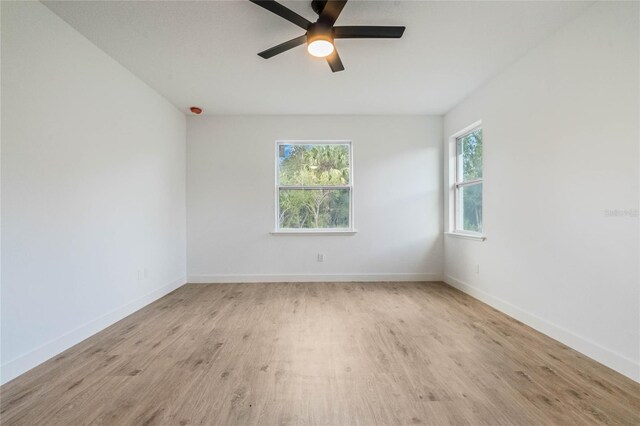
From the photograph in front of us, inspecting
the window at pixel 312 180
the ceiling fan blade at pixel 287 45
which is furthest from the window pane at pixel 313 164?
the ceiling fan blade at pixel 287 45

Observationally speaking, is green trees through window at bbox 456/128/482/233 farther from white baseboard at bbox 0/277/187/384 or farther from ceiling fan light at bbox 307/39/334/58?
white baseboard at bbox 0/277/187/384

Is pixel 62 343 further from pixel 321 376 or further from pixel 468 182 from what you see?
pixel 468 182

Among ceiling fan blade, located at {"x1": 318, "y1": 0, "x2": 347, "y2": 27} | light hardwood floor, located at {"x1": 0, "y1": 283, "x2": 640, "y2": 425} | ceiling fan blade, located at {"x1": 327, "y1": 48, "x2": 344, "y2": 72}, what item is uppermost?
ceiling fan blade, located at {"x1": 318, "y1": 0, "x2": 347, "y2": 27}

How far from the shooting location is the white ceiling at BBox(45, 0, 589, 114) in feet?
6.74

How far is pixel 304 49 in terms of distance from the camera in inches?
99.9

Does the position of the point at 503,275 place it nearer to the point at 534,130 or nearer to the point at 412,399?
the point at 534,130

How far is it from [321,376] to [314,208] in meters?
2.80

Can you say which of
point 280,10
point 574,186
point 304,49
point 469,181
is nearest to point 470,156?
point 469,181

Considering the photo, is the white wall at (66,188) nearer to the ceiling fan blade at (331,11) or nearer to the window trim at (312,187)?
the window trim at (312,187)

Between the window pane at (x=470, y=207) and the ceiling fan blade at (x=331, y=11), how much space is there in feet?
8.66

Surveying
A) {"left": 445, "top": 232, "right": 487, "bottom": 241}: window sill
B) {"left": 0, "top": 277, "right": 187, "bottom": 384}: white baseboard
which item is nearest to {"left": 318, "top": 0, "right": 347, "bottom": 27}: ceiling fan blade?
{"left": 445, "top": 232, "right": 487, "bottom": 241}: window sill

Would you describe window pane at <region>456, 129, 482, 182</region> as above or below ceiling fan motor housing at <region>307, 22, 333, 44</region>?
below

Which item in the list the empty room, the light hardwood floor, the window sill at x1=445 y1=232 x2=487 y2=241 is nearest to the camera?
the light hardwood floor

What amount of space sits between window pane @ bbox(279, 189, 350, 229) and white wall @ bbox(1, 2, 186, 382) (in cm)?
178
